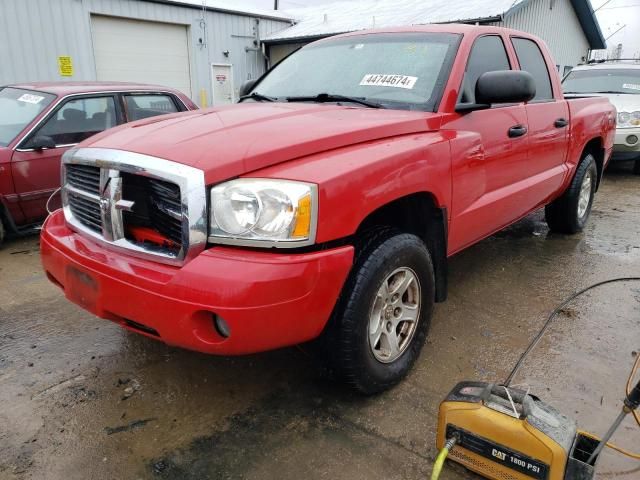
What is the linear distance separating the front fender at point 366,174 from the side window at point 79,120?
3776 millimetres

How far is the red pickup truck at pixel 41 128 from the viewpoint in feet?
14.8

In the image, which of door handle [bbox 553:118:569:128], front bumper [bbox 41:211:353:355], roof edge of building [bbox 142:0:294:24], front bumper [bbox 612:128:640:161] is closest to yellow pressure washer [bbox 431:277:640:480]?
front bumper [bbox 41:211:353:355]

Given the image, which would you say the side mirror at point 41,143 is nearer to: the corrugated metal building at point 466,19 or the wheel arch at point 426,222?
the wheel arch at point 426,222

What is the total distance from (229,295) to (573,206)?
3.99 meters

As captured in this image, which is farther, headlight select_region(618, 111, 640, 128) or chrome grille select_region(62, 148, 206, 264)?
headlight select_region(618, 111, 640, 128)

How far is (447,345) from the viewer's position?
2.91m

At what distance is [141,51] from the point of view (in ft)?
40.3

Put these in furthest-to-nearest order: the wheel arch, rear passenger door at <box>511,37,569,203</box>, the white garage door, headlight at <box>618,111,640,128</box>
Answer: the white garage door
headlight at <box>618,111,640,128</box>
rear passenger door at <box>511,37,569,203</box>
the wheel arch

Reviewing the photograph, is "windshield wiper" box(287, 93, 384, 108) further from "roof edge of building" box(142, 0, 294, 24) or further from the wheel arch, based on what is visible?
"roof edge of building" box(142, 0, 294, 24)

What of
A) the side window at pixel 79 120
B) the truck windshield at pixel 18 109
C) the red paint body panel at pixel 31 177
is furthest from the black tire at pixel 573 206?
the truck windshield at pixel 18 109

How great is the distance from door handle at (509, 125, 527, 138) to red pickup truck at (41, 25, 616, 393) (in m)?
0.01

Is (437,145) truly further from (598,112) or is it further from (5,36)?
(5,36)

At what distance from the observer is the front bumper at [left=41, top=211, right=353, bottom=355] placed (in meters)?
1.76

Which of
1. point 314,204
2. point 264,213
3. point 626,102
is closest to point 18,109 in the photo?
point 264,213
